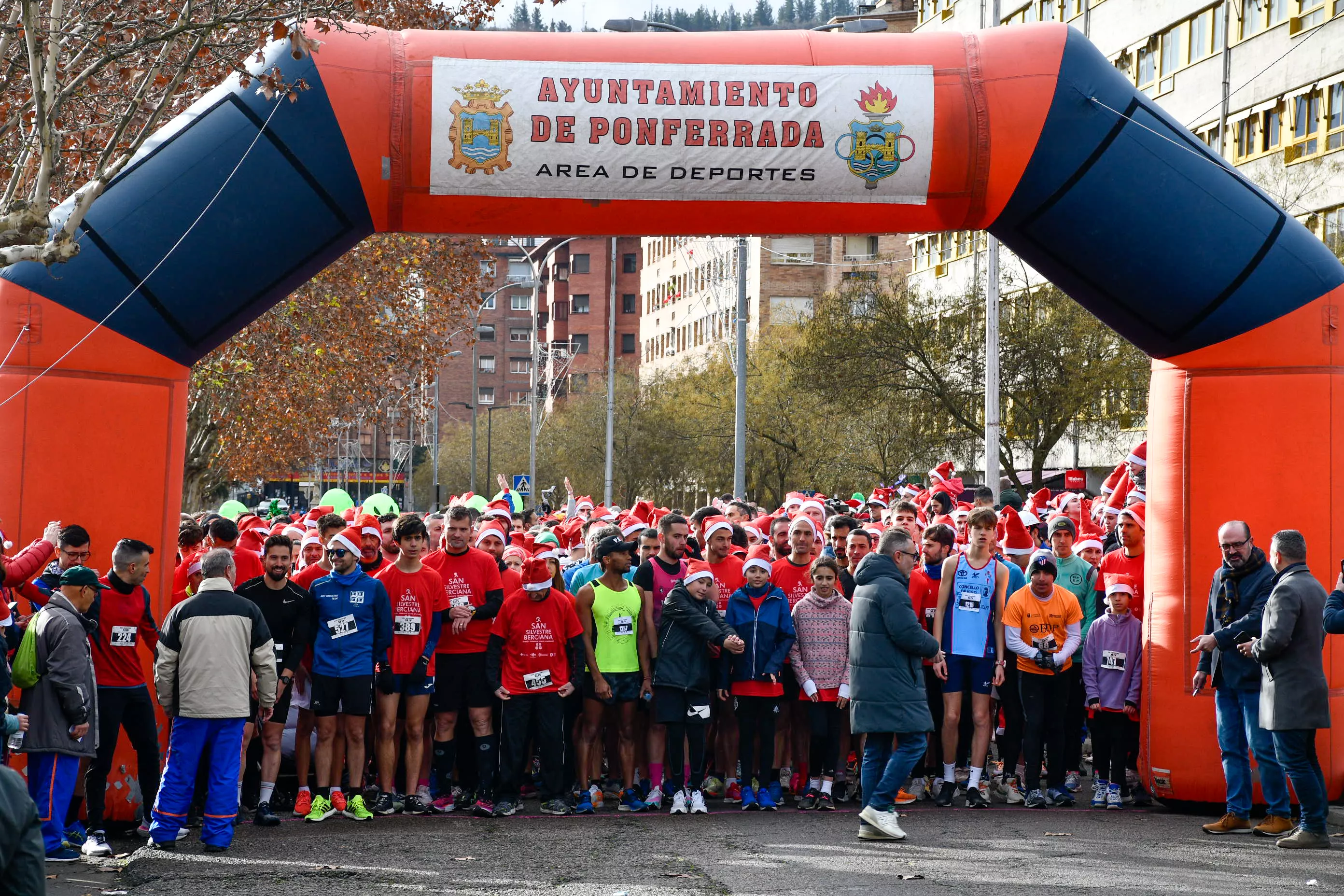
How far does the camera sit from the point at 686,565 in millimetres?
11062

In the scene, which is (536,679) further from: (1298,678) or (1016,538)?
(1298,678)

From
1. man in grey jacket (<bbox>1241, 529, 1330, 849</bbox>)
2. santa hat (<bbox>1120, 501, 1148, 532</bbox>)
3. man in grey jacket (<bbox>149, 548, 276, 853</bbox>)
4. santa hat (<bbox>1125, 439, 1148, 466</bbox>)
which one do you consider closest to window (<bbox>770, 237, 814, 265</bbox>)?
santa hat (<bbox>1125, 439, 1148, 466</bbox>)

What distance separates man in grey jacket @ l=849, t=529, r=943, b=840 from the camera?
946 centimetres

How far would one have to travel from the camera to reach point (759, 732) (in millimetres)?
10875

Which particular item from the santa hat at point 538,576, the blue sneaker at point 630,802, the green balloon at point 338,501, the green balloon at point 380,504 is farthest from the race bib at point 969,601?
the green balloon at point 338,501

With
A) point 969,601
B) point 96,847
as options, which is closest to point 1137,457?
point 969,601

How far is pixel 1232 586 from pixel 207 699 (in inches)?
239

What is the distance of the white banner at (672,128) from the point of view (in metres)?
9.70

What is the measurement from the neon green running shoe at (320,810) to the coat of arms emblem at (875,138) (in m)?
5.25

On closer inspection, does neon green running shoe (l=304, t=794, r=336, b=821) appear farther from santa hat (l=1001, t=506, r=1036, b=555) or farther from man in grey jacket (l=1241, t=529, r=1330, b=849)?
man in grey jacket (l=1241, t=529, r=1330, b=849)

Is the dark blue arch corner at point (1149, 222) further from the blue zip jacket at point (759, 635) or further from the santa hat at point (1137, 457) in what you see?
the santa hat at point (1137, 457)

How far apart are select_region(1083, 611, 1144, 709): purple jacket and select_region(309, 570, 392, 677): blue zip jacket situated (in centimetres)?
474

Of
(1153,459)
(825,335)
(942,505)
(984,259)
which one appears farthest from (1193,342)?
(984,259)

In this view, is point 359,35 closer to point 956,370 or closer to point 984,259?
point 956,370
